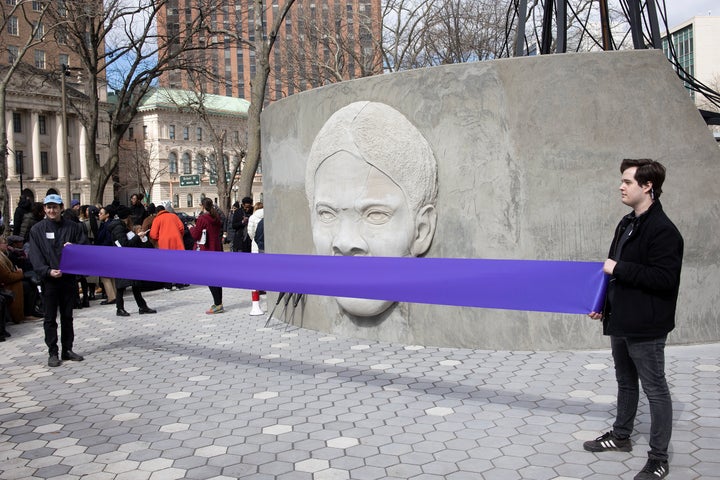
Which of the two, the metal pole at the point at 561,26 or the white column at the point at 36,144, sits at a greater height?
the white column at the point at 36,144

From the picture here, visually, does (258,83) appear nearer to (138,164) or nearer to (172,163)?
(138,164)

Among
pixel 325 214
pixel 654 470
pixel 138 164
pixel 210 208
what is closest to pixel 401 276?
pixel 654 470

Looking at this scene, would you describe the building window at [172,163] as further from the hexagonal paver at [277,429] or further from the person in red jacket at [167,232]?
the hexagonal paver at [277,429]

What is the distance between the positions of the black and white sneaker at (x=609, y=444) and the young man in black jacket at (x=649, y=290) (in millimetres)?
488

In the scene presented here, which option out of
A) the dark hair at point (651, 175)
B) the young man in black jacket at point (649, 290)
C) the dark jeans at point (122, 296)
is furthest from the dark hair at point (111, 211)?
the dark hair at point (651, 175)

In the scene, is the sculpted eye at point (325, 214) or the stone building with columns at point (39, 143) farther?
the stone building with columns at point (39, 143)

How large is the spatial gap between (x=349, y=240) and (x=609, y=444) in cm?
464

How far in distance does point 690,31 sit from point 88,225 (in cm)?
9196

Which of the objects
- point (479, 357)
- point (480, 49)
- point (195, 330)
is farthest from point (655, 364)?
point (480, 49)

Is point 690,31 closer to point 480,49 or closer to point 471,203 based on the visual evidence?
point 480,49

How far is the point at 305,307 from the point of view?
1040 centimetres

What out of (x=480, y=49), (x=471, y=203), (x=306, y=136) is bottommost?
(x=471, y=203)

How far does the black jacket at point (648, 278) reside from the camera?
4.32 metres

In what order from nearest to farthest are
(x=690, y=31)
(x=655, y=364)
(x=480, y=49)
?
(x=655, y=364), (x=480, y=49), (x=690, y=31)
